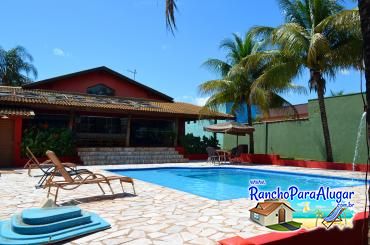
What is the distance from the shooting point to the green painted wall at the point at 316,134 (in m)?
17.9

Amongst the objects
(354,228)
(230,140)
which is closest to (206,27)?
(354,228)

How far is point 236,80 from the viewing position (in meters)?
21.4

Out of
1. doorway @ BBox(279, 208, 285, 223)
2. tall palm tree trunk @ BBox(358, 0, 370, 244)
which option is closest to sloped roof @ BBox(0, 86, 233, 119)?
doorway @ BBox(279, 208, 285, 223)

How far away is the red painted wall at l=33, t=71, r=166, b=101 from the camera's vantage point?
76.3ft

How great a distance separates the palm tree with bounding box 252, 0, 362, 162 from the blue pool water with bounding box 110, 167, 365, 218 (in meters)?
4.05

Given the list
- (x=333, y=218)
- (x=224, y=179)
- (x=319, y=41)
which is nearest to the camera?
(x=333, y=218)

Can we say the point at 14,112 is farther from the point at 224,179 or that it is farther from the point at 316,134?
the point at 316,134

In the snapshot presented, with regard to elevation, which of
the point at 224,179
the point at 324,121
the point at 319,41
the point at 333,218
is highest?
the point at 319,41

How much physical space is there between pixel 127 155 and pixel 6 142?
20.0ft

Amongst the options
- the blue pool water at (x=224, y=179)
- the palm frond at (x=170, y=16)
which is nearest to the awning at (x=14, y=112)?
the blue pool water at (x=224, y=179)

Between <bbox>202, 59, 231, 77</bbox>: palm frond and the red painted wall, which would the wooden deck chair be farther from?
<bbox>202, 59, 231, 77</bbox>: palm frond

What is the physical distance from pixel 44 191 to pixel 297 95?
1618 cm

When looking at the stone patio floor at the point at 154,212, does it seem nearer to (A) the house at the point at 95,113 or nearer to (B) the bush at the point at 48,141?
(B) the bush at the point at 48,141

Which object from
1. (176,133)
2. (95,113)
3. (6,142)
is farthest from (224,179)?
(95,113)
